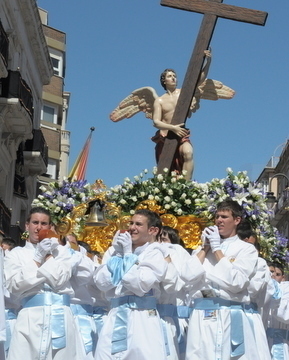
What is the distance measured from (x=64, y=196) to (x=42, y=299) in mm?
4389

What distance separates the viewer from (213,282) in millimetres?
8852

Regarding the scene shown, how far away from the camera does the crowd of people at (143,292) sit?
8648 mm

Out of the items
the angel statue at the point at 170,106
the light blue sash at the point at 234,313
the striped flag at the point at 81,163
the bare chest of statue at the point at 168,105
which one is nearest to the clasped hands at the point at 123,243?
the light blue sash at the point at 234,313

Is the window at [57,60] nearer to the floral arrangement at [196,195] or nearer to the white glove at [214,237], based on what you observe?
the floral arrangement at [196,195]

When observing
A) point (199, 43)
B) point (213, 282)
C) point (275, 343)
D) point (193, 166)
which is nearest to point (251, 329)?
point (213, 282)

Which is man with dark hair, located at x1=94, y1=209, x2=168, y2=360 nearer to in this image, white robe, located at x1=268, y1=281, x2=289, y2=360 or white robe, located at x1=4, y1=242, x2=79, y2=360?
white robe, located at x1=4, y1=242, x2=79, y2=360

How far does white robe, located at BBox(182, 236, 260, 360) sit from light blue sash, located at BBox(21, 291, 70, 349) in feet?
3.84

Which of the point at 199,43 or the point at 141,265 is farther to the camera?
the point at 199,43

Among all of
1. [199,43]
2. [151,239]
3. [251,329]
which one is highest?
[199,43]

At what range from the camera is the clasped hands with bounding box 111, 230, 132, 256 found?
8.63m

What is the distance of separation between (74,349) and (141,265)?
3.54ft

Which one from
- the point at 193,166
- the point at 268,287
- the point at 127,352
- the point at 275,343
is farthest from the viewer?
the point at 193,166

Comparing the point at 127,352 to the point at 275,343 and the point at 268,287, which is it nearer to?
the point at 268,287

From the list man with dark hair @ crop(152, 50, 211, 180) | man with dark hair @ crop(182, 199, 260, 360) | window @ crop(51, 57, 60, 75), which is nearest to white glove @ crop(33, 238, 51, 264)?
man with dark hair @ crop(182, 199, 260, 360)
